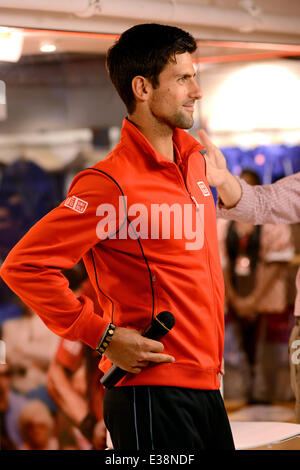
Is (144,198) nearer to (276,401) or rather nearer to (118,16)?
(118,16)

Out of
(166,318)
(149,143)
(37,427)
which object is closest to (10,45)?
(149,143)

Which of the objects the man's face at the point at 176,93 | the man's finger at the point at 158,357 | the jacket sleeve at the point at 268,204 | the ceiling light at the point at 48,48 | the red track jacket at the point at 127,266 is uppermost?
the ceiling light at the point at 48,48

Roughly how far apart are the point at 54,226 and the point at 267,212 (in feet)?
3.01

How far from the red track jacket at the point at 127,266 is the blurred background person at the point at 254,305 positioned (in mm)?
2624

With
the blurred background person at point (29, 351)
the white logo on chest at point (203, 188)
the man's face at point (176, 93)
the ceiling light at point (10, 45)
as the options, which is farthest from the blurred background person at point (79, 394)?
the man's face at point (176, 93)

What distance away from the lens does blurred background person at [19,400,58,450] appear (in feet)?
9.63

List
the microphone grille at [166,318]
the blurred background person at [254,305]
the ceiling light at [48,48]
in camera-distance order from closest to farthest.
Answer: the microphone grille at [166,318], the ceiling light at [48,48], the blurred background person at [254,305]

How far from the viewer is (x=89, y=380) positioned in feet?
9.87

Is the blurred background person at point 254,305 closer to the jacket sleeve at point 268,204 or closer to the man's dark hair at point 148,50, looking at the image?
the jacket sleeve at point 268,204

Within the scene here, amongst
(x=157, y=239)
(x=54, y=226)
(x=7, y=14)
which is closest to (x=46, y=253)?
(x=54, y=226)

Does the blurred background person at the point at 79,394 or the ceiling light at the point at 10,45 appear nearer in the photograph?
the ceiling light at the point at 10,45

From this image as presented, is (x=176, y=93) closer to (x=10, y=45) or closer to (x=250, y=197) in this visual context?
(x=250, y=197)

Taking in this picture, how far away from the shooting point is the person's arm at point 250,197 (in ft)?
7.01

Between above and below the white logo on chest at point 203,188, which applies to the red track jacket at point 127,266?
below
